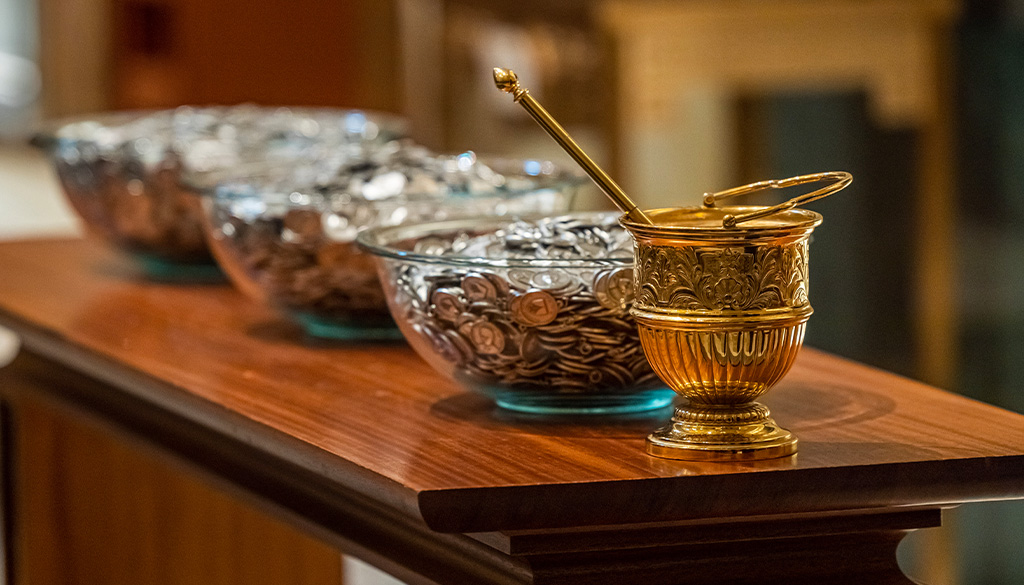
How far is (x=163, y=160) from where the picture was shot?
1386 mm

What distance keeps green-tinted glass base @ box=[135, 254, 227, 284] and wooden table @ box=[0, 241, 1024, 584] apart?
359mm

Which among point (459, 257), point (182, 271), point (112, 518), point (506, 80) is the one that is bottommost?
point (112, 518)

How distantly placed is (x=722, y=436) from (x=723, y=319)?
0.20 ft

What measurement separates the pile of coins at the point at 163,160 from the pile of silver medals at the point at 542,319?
0.55 metres

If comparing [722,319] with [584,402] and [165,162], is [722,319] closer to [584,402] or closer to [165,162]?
[584,402]

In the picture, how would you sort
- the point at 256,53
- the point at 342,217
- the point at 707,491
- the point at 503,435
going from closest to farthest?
the point at 707,491
the point at 503,435
the point at 342,217
the point at 256,53

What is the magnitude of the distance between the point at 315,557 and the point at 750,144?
2.65 m

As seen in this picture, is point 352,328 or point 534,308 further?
point 352,328

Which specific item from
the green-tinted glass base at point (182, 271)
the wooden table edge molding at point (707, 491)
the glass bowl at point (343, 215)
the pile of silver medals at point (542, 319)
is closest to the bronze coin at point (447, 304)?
the pile of silver medals at point (542, 319)

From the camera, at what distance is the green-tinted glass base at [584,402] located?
80 centimetres

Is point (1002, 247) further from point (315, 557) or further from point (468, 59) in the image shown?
point (315, 557)

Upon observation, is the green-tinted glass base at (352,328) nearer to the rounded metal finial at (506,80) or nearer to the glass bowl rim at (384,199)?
the glass bowl rim at (384,199)

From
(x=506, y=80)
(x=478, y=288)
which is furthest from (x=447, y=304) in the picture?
(x=506, y=80)

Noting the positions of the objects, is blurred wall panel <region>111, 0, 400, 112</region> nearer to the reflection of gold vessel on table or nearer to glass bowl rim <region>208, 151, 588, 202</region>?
glass bowl rim <region>208, 151, 588, 202</region>
